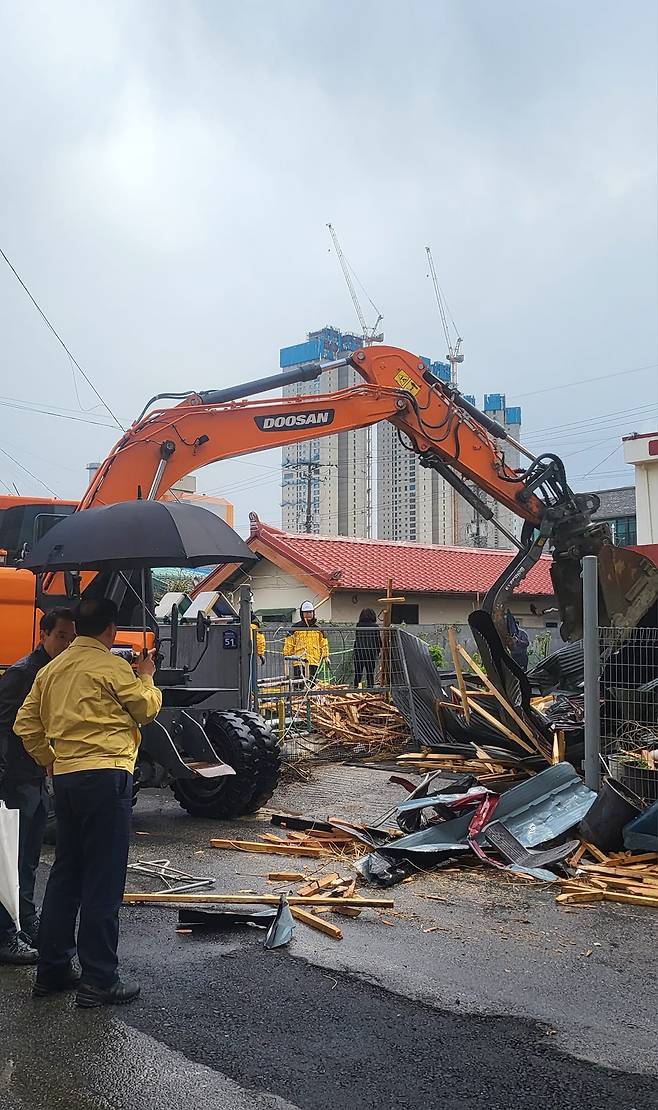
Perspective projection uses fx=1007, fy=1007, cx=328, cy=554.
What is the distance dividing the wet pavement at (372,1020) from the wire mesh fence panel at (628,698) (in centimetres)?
234

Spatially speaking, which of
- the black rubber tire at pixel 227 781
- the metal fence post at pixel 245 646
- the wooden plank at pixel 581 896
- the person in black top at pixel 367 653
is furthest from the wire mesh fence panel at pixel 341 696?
the wooden plank at pixel 581 896

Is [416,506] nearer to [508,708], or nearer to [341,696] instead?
[341,696]

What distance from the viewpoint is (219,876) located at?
7480 millimetres

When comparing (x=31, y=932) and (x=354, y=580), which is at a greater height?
(x=354, y=580)

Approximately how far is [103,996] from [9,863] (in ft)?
3.28

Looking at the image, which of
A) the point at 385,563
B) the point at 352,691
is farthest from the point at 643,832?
the point at 385,563

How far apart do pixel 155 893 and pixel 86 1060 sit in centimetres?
268

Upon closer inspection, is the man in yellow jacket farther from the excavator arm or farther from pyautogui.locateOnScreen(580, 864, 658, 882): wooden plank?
the excavator arm

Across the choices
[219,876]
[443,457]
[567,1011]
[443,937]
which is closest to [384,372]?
[443,457]

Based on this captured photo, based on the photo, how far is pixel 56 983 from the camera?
5082 millimetres

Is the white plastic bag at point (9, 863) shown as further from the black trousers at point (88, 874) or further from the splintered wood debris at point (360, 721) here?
the splintered wood debris at point (360, 721)

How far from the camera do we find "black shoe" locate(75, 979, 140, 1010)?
4.88 metres

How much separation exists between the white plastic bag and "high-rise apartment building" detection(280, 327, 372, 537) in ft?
144

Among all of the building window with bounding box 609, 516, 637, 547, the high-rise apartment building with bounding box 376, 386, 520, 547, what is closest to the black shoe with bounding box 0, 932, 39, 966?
the building window with bounding box 609, 516, 637, 547
